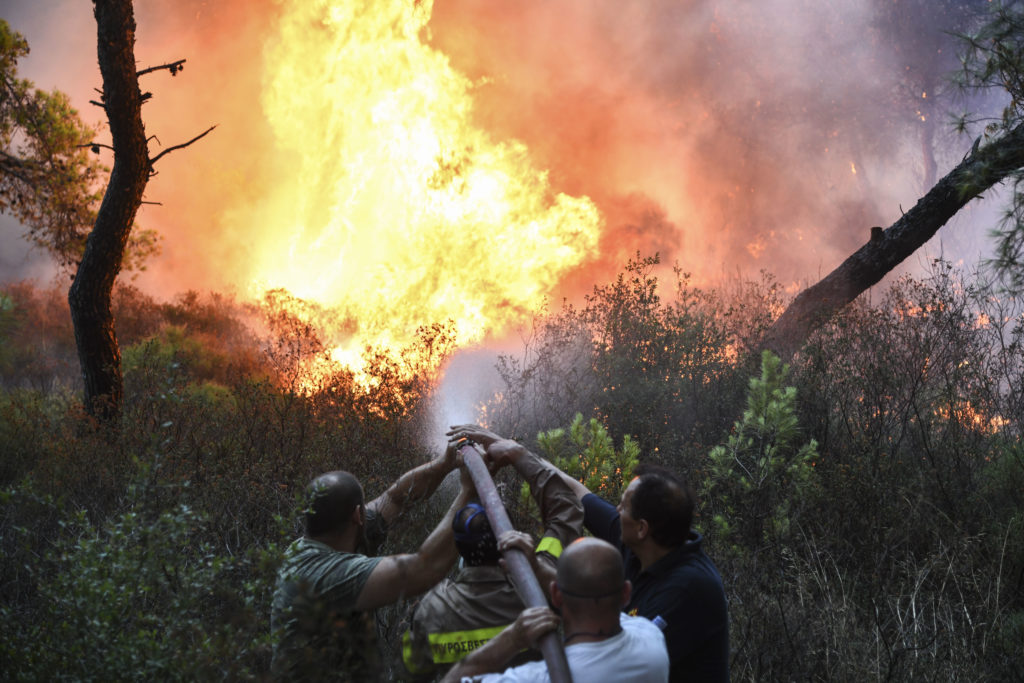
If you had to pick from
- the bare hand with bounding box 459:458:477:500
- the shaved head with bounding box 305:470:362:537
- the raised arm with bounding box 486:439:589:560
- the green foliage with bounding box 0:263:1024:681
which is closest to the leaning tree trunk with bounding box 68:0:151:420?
the green foliage with bounding box 0:263:1024:681

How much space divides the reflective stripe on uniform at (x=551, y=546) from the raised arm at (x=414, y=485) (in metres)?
0.72

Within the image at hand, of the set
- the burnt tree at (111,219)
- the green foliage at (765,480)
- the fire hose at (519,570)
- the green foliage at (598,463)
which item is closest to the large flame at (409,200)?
the burnt tree at (111,219)

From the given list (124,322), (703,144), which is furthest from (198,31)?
(703,144)

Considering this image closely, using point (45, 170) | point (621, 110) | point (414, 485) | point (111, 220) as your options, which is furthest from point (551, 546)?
point (621, 110)

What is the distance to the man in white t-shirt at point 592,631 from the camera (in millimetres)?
2037

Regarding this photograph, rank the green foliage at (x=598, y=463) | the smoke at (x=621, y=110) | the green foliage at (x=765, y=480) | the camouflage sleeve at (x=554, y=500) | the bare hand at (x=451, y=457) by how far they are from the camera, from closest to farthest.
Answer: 1. the camouflage sleeve at (x=554, y=500)
2. the bare hand at (x=451, y=457)
3. the green foliage at (x=598, y=463)
4. the green foliage at (x=765, y=480)
5. the smoke at (x=621, y=110)

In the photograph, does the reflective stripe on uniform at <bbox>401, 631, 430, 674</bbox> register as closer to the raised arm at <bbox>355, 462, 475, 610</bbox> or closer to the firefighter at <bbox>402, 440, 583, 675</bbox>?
the firefighter at <bbox>402, 440, 583, 675</bbox>

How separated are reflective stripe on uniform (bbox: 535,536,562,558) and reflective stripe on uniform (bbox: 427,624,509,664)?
12.9 inches

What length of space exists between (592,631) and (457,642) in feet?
2.58

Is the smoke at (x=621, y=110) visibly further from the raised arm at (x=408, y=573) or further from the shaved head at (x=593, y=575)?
the shaved head at (x=593, y=575)

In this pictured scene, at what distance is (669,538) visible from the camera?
2.67 m

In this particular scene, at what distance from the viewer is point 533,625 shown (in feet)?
6.71

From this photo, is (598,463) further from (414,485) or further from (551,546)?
(551,546)

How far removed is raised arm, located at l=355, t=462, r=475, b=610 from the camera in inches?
103
